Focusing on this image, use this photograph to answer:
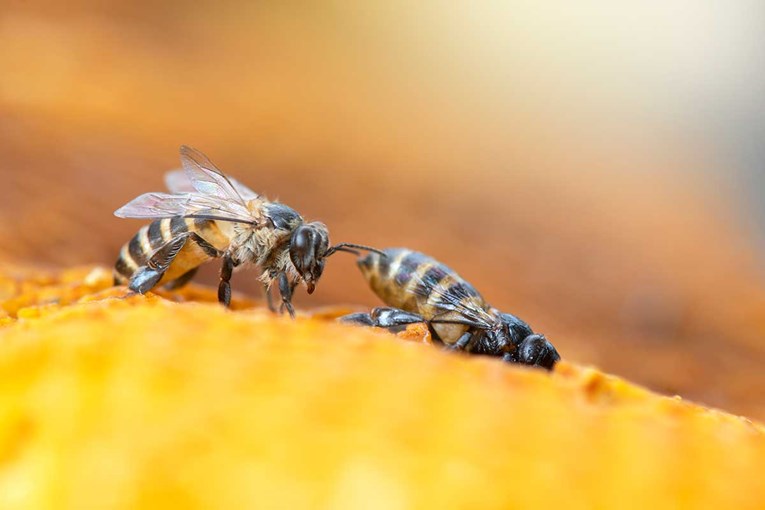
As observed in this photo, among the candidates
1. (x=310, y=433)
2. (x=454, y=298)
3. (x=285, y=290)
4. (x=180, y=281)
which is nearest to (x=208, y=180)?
(x=180, y=281)

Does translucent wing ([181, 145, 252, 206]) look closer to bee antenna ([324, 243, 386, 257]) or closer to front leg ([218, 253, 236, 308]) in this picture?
front leg ([218, 253, 236, 308])

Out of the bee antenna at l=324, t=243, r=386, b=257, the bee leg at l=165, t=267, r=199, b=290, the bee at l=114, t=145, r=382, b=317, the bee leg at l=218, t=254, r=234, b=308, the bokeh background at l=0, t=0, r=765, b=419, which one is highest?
the bokeh background at l=0, t=0, r=765, b=419

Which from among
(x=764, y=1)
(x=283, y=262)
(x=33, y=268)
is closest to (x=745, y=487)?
(x=283, y=262)

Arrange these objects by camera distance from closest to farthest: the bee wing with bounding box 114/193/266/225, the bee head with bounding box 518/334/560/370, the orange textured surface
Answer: the orange textured surface
the bee head with bounding box 518/334/560/370
the bee wing with bounding box 114/193/266/225

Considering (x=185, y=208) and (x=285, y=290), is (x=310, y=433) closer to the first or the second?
(x=285, y=290)

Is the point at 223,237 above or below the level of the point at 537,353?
below

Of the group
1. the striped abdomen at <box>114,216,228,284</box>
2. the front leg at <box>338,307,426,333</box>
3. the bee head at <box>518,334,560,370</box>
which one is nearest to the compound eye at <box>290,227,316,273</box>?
the striped abdomen at <box>114,216,228,284</box>

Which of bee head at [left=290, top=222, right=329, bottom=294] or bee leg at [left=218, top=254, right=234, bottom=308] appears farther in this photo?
bee head at [left=290, top=222, right=329, bottom=294]
